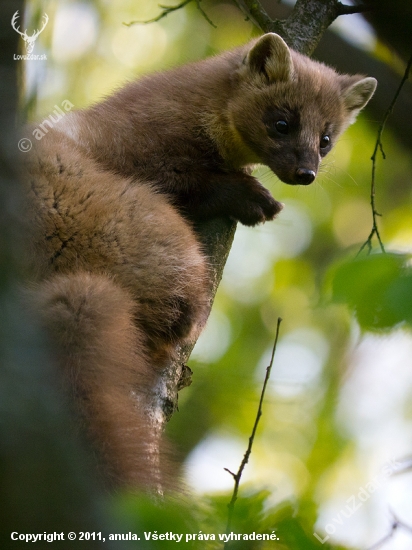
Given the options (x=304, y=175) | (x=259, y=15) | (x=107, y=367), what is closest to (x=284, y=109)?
(x=304, y=175)

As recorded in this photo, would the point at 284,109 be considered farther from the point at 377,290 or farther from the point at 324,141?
the point at 377,290

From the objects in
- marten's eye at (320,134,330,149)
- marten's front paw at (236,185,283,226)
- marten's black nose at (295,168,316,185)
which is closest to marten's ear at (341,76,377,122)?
marten's eye at (320,134,330,149)

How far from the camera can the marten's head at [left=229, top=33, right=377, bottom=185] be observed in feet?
22.3

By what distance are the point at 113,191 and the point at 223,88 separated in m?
2.31

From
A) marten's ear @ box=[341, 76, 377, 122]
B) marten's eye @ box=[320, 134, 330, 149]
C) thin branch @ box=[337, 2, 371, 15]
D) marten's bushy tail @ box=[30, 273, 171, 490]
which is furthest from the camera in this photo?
marten's ear @ box=[341, 76, 377, 122]

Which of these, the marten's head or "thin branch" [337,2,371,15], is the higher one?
"thin branch" [337,2,371,15]

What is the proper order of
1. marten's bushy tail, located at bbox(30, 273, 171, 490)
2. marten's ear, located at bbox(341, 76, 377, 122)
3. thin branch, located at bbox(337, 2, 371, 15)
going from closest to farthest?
marten's bushy tail, located at bbox(30, 273, 171, 490), thin branch, located at bbox(337, 2, 371, 15), marten's ear, located at bbox(341, 76, 377, 122)

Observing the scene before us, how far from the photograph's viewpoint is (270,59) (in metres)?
7.00

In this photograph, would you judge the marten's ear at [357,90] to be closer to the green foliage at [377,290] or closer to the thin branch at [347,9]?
the thin branch at [347,9]

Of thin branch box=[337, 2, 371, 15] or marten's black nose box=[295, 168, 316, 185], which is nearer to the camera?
marten's black nose box=[295, 168, 316, 185]

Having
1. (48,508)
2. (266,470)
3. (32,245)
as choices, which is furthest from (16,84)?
(266,470)

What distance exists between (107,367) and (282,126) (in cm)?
400

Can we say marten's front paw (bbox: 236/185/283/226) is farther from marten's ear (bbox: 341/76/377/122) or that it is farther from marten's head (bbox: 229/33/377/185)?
marten's ear (bbox: 341/76/377/122)

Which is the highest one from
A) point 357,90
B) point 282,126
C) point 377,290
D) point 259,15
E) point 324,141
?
point 377,290
